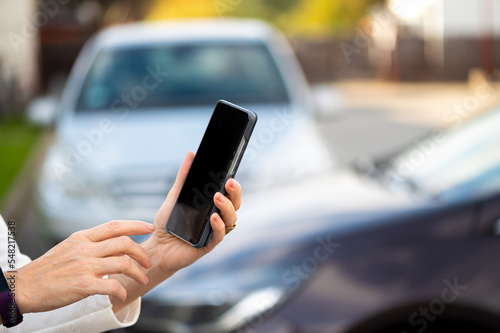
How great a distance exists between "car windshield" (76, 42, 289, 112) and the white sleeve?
350 centimetres

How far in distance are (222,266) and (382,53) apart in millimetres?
21300

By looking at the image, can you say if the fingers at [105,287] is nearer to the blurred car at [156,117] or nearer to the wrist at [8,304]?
the wrist at [8,304]

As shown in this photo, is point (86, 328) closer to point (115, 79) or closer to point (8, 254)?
point (8, 254)

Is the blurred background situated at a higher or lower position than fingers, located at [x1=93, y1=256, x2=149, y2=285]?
lower

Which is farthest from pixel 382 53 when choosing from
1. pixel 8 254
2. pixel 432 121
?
pixel 8 254

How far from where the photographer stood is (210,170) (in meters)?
1.34

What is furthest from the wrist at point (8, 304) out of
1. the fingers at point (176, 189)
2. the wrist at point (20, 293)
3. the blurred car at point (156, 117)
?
the blurred car at point (156, 117)

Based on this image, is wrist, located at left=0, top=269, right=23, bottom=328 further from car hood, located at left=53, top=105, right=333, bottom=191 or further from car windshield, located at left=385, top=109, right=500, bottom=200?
car hood, located at left=53, top=105, right=333, bottom=191

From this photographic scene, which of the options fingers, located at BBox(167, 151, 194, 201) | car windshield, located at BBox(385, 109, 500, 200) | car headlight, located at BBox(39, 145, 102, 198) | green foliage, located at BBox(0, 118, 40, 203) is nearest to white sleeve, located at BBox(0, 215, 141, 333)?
fingers, located at BBox(167, 151, 194, 201)

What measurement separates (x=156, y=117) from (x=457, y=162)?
2.18m

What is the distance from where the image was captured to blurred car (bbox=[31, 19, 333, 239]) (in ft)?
13.1

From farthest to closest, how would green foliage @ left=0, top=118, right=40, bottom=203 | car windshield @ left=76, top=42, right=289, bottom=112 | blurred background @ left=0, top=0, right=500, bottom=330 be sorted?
green foliage @ left=0, top=118, right=40, bottom=203 < blurred background @ left=0, top=0, right=500, bottom=330 < car windshield @ left=76, top=42, right=289, bottom=112

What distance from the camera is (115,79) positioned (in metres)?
5.10

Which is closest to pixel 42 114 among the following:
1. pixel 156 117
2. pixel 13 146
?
pixel 156 117
